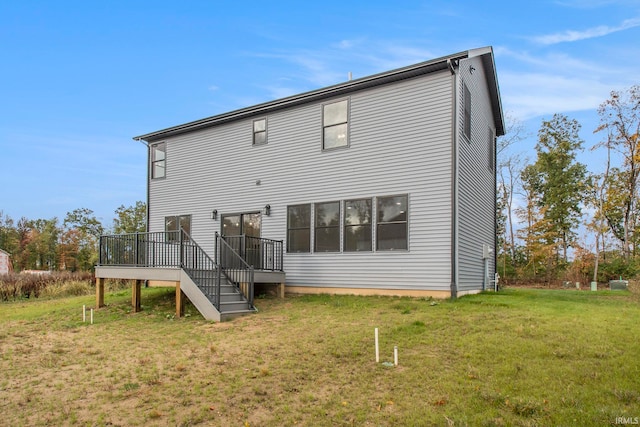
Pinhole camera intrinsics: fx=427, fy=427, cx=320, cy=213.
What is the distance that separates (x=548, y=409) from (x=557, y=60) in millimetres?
14713

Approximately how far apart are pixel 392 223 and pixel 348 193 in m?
1.58

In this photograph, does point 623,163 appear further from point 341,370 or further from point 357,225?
point 341,370

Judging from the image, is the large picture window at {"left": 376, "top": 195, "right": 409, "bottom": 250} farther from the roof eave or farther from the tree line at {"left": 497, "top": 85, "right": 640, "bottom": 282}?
the tree line at {"left": 497, "top": 85, "right": 640, "bottom": 282}

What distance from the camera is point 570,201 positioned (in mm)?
27797

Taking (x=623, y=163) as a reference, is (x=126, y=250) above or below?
below

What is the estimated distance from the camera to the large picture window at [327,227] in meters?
12.2

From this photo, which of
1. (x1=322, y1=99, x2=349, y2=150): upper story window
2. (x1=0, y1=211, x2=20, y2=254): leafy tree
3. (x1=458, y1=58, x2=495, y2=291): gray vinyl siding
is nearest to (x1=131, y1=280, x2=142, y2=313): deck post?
(x1=322, y1=99, x2=349, y2=150): upper story window

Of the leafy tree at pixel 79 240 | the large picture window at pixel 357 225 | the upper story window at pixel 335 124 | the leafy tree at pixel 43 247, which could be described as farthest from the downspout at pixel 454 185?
the leafy tree at pixel 43 247

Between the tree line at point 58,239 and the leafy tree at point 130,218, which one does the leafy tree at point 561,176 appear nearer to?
the leafy tree at point 130,218

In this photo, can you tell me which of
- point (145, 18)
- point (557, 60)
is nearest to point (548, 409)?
point (557, 60)

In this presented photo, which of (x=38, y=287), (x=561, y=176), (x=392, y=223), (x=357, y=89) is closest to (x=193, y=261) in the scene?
(x=392, y=223)

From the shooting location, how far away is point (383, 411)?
14.4ft

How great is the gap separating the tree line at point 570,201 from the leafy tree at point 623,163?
0.05m

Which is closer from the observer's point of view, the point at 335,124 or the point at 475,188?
the point at 335,124
